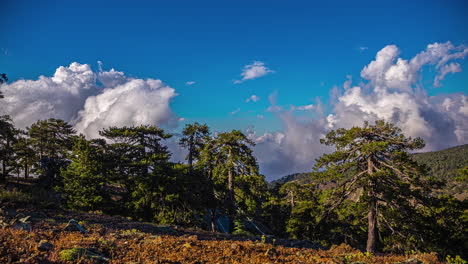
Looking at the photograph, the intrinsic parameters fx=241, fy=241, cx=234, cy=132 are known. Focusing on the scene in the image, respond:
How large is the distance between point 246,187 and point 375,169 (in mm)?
12417

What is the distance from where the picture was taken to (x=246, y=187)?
25.3 m

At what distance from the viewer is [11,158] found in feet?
113

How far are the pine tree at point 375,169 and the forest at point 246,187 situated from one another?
0.07 metres

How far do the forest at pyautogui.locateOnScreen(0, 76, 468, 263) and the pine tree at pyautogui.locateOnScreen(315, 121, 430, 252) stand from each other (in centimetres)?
7

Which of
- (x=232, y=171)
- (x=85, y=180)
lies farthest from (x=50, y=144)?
(x=232, y=171)

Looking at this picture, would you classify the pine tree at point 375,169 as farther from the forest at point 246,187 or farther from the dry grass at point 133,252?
the dry grass at point 133,252

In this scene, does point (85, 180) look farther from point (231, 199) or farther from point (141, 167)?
point (231, 199)

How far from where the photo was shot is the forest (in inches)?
612

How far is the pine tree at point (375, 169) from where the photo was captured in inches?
599

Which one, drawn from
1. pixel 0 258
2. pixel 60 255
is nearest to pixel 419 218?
pixel 60 255

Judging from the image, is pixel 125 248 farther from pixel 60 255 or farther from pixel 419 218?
pixel 419 218

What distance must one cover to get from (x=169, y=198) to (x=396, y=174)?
752 inches

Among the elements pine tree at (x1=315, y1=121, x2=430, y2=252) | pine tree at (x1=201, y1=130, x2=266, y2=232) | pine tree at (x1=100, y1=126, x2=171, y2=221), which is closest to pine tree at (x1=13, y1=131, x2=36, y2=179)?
pine tree at (x1=100, y1=126, x2=171, y2=221)

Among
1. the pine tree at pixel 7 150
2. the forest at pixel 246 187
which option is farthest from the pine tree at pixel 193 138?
the pine tree at pixel 7 150
